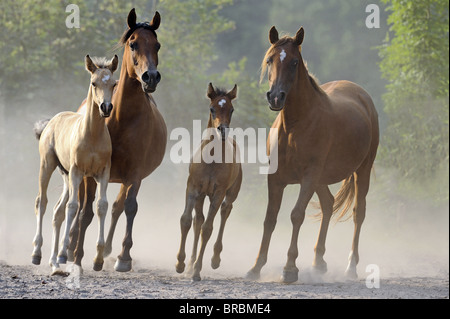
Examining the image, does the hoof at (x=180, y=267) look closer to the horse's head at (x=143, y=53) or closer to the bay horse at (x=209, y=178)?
the bay horse at (x=209, y=178)

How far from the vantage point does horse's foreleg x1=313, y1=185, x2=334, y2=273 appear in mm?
9656

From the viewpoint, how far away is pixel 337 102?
31.4 ft

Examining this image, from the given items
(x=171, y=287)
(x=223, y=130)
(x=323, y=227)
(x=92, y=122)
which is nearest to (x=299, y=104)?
(x=223, y=130)

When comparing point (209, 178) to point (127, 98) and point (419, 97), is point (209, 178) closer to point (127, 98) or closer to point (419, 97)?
point (127, 98)

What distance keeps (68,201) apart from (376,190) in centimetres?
1167

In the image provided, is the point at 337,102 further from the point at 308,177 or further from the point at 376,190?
the point at 376,190

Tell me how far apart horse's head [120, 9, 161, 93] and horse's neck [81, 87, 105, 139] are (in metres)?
0.54

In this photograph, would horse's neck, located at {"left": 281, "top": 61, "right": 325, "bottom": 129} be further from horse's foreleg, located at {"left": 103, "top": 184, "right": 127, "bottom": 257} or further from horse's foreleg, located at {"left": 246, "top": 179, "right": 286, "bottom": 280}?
horse's foreleg, located at {"left": 103, "top": 184, "right": 127, "bottom": 257}

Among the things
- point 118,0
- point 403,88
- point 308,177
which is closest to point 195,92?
point 118,0

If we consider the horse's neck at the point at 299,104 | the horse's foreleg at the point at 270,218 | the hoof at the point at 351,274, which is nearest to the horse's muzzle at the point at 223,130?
the horse's neck at the point at 299,104

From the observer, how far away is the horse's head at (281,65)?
8047mm

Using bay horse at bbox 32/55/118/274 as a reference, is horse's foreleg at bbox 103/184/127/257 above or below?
below

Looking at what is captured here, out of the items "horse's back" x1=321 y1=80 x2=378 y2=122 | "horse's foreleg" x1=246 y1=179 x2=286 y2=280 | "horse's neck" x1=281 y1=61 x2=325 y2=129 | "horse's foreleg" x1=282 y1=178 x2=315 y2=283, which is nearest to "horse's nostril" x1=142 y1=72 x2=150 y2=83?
"horse's neck" x1=281 y1=61 x2=325 y2=129

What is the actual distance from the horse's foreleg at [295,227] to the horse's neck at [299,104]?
0.68 m
